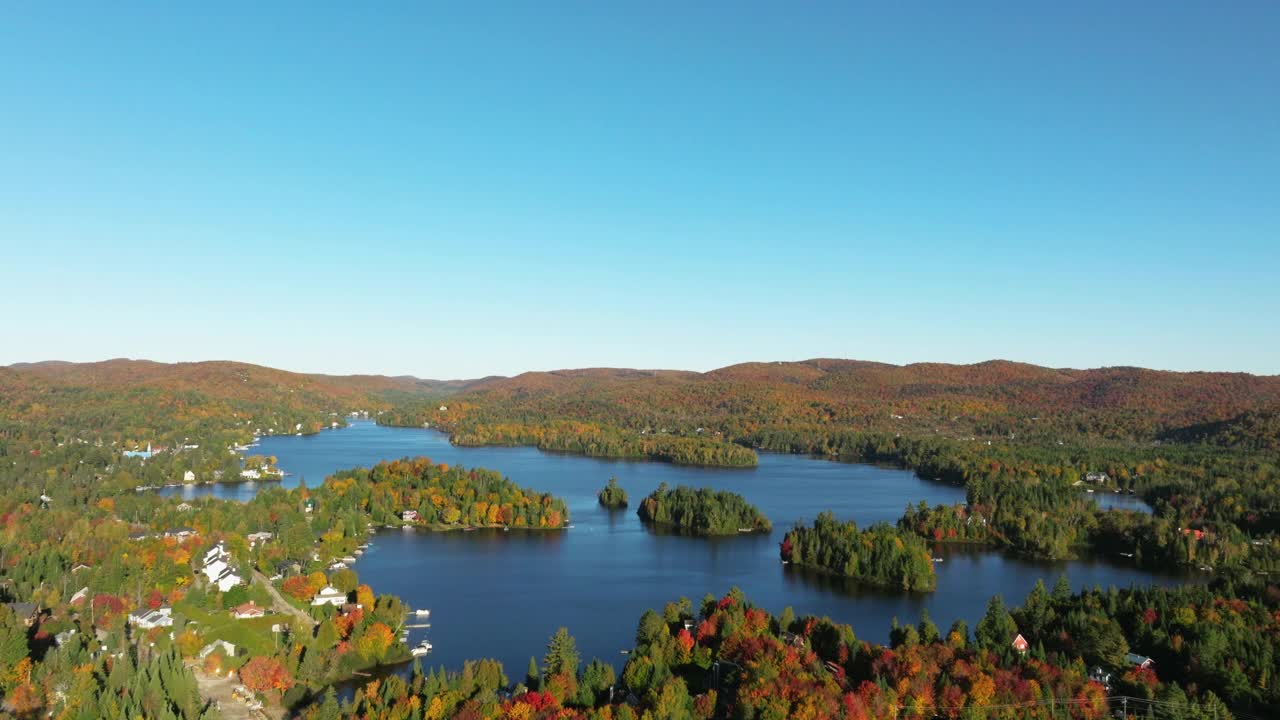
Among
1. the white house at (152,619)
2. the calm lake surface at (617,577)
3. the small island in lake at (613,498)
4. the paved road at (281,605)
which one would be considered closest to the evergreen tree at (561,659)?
the calm lake surface at (617,577)

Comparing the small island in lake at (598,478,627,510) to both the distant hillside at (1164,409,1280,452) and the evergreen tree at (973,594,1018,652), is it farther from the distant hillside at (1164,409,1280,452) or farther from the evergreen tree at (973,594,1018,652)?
the distant hillside at (1164,409,1280,452)

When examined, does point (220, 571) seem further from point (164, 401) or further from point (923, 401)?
point (923, 401)

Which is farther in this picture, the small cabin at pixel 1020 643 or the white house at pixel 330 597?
the white house at pixel 330 597

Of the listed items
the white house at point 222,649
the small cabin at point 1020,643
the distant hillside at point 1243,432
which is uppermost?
the distant hillside at point 1243,432

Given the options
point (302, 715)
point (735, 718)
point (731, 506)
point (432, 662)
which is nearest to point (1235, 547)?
point (731, 506)

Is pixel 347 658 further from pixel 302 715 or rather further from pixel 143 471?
pixel 143 471

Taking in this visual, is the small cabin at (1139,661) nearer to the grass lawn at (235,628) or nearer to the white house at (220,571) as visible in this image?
the grass lawn at (235,628)
